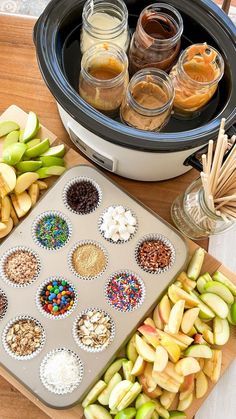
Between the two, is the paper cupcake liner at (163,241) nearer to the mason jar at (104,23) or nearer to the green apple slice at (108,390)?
the green apple slice at (108,390)

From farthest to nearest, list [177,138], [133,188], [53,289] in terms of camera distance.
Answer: [133,188]
[53,289]
[177,138]

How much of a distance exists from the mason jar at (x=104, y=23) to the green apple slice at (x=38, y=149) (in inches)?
8.0

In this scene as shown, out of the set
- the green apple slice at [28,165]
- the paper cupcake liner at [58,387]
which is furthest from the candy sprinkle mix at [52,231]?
the paper cupcake liner at [58,387]

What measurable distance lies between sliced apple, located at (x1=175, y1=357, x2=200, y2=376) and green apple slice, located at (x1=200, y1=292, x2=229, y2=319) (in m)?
0.11

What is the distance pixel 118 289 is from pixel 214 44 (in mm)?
517

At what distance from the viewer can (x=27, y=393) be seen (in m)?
1.09

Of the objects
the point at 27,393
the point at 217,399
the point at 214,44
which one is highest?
the point at 214,44

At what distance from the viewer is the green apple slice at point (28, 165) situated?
1.18 m

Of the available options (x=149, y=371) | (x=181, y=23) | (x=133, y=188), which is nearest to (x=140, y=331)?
(x=149, y=371)

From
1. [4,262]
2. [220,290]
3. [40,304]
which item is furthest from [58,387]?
[220,290]

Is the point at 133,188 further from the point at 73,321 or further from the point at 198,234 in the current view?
the point at 73,321

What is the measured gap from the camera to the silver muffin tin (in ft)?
3.52

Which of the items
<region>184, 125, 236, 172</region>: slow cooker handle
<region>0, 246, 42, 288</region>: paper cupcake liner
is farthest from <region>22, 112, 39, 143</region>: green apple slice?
<region>184, 125, 236, 172</region>: slow cooker handle

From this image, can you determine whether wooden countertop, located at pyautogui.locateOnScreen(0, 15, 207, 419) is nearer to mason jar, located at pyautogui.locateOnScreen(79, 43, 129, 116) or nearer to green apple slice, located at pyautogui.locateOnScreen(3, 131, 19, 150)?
green apple slice, located at pyautogui.locateOnScreen(3, 131, 19, 150)
